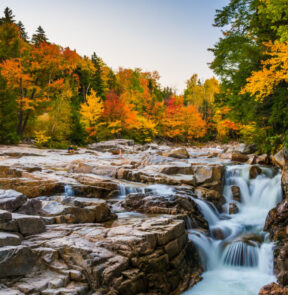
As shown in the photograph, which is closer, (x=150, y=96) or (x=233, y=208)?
(x=233, y=208)

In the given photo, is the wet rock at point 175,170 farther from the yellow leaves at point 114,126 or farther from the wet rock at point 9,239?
the yellow leaves at point 114,126

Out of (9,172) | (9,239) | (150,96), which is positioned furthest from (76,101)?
(9,239)

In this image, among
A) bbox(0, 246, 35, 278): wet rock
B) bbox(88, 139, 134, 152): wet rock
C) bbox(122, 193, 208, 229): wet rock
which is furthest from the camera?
bbox(88, 139, 134, 152): wet rock

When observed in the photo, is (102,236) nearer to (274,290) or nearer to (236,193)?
(274,290)

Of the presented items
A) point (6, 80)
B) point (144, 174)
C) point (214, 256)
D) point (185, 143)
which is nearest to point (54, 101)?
point (6, 80)

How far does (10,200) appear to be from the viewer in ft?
21.2

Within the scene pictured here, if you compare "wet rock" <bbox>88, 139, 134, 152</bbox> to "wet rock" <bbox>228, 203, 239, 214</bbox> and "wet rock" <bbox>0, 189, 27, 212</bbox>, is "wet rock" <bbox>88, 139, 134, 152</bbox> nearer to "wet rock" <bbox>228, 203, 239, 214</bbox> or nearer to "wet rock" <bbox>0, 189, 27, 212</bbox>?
"wet rock" <bbox>228, 203, 239, 214</bbox>

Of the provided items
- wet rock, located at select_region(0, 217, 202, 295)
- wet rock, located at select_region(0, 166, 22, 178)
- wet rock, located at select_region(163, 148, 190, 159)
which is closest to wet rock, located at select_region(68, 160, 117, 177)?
wet rock, located at select_region(0, 166, 22, 178)

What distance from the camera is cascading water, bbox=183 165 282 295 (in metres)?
6.39

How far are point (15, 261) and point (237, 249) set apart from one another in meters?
6.66

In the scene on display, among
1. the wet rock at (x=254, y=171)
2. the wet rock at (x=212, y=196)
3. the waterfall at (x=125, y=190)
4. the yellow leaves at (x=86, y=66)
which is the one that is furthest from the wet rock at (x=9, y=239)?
the yellow leaves at (x=86, y=66)

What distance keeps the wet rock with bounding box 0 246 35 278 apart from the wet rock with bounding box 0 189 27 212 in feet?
7.65

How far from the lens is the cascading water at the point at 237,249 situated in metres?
6.39

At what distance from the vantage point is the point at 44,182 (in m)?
9.67
